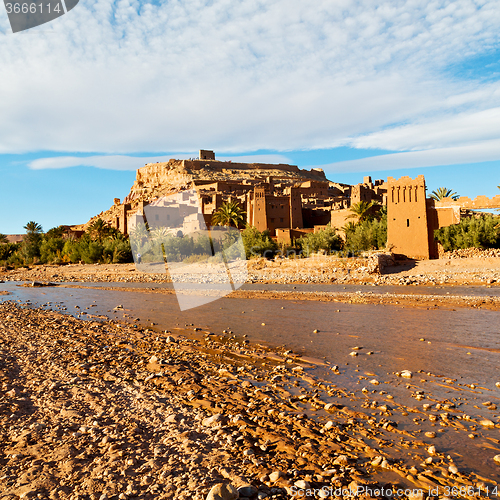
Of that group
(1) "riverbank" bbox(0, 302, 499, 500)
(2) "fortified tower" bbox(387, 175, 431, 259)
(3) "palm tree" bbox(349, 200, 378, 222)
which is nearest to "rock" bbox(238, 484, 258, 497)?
(1) "riverbank" bbox(0, 302, 499, 500)

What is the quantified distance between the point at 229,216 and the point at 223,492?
36.5 m

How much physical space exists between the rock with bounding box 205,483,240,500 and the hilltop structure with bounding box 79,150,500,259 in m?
24.5

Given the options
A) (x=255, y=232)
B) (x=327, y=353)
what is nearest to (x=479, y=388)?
(x=327, y=353)

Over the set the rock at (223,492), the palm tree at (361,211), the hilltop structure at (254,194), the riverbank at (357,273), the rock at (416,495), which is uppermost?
the hilltop structure at (254,194)

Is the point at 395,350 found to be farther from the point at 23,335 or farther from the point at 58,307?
the point at 58,307

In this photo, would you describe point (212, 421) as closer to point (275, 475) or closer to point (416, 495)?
point (275, 475)

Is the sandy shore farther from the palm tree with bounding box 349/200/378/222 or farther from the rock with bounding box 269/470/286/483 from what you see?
the rock with bounding box 269/470/286/483

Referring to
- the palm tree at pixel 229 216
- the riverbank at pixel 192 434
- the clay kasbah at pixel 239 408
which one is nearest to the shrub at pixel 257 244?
the palm tree at pixel 229 216

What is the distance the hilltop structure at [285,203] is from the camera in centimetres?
2486

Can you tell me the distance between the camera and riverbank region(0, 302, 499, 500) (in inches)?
126

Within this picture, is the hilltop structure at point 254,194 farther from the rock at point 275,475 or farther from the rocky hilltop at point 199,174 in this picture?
the rock at point 275,475

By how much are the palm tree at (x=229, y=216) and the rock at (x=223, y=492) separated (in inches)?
1411

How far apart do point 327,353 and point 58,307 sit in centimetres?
1216

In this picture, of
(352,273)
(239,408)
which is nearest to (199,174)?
(352,273)
